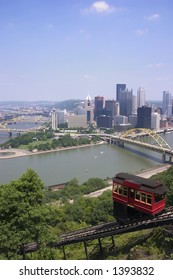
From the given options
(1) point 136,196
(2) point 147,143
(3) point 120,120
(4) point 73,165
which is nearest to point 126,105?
(3) point 120,120

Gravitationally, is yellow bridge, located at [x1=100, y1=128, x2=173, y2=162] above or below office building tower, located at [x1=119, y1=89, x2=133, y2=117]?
below

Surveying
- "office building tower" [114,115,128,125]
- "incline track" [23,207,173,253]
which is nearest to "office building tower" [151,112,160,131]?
"office building tower" [114,115,128,125]

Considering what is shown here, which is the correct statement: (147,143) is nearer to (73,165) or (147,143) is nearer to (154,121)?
(73,165)

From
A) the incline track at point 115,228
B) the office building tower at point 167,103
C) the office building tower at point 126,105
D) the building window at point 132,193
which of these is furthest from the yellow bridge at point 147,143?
the office building tower at point 167,103

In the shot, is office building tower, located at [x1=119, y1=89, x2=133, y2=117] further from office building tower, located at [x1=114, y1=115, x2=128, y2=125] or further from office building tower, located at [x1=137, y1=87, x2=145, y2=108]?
office building tower, located at [x1=137, y1=87, x2=145, y2=108]

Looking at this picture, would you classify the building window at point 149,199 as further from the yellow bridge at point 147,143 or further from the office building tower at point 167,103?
the office building tower at point 167,103

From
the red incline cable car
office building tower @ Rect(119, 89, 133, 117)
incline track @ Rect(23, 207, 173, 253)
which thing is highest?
office building tower @ Rect(119, 89, 133, 117)

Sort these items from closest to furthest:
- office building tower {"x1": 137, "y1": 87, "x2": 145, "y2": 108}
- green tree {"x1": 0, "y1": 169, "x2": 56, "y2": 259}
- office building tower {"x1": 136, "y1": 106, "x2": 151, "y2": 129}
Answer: green tree {"x1": 0, "y1": 169, "x2": 56, "y2": 259}, office building tower {"x1": 136, "y1": 106, "x2": 151, "y2": 129}, office building tower {"x1": 137, "y1": 87, "x2": 145, "y2": 108}
